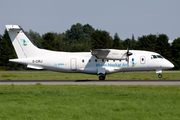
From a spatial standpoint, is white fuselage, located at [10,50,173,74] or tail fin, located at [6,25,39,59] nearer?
white fuselage, located at [10,50,173,74]

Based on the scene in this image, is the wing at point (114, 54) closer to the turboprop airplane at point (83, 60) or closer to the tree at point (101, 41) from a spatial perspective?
the turboprop airplane at point (83, 60)

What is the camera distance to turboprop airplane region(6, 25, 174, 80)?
1057 inches

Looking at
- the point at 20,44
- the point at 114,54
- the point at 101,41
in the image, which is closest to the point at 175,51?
the point at 101,41

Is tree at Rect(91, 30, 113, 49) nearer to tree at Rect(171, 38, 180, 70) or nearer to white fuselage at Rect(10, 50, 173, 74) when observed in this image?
tree at Rect(171, 38, 180, 70)

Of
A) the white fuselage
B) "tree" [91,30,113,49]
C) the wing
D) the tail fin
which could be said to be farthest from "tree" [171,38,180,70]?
the tail fin

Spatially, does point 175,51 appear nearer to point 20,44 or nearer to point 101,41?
→ point 101,41

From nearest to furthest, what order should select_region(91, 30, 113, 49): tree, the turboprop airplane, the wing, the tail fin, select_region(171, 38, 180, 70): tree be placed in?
the wing → the turboprop airplane → the tail fin → select_region(171, 38, 180, 70): tree → select_region(91, 30, 113, 49): tree

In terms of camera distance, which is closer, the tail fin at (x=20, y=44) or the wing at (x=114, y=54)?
the wing at (x=114, y=54)

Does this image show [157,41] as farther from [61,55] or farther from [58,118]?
[58,118]

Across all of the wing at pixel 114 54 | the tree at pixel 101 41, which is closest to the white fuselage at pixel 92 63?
the wing at pixel 114 54

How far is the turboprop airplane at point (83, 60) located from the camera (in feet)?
88.1

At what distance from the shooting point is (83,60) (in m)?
27.3

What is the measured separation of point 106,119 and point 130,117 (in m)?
1.02

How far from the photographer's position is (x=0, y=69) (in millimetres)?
70750
